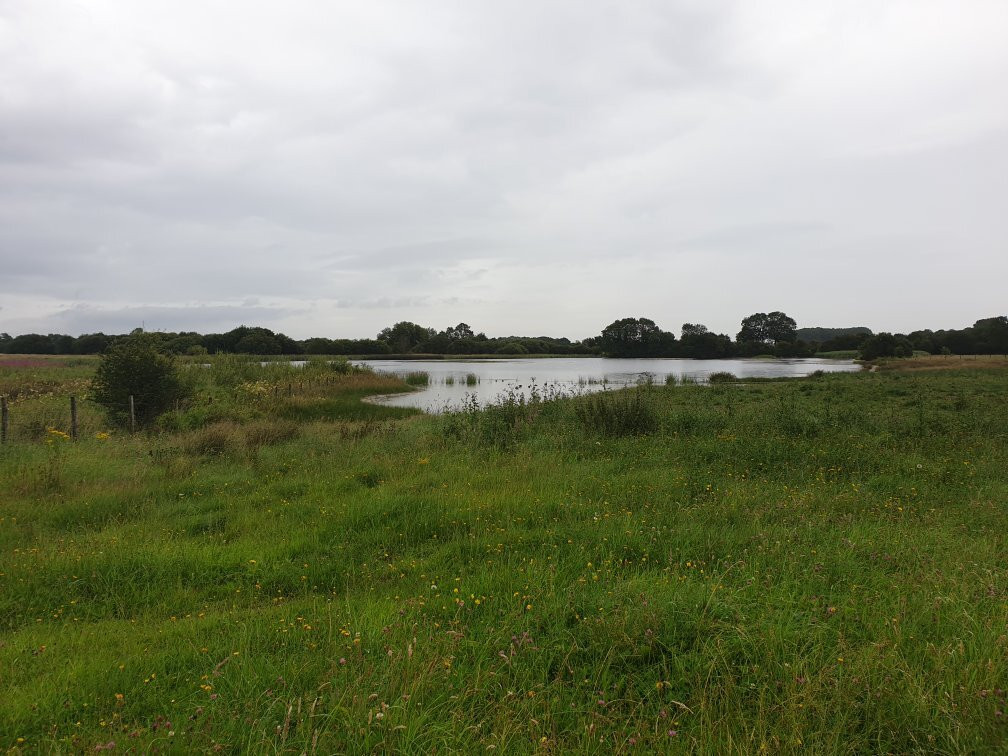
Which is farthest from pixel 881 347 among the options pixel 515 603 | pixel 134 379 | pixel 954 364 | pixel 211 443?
pixel 515 603

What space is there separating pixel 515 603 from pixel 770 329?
171405 millimetres

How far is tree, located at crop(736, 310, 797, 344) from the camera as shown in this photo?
15200 cm

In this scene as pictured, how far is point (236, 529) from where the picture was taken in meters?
6.10

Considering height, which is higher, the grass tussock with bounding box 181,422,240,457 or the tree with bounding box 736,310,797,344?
the tree with bounding box 736,310,797,344

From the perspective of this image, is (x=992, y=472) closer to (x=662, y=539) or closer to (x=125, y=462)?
(x=662, y=539)

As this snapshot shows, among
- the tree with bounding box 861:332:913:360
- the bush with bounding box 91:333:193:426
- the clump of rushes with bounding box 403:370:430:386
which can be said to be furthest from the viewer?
the tree with bounding box 861:332:913:360

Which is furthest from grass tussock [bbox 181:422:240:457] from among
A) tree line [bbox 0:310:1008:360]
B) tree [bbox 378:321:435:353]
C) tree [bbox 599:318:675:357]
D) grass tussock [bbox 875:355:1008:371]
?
tree [bbox 599:318:675:357]

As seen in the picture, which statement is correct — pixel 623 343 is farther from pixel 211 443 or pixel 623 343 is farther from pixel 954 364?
pixel 211 443

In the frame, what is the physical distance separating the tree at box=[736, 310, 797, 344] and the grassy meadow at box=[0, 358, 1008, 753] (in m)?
157

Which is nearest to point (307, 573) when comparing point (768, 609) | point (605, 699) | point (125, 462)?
point (605, 699)

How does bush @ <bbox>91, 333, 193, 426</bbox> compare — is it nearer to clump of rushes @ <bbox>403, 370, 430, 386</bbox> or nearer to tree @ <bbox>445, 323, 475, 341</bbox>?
clump of rushes @ <bbox>403, 370, 430, 386</bbox>

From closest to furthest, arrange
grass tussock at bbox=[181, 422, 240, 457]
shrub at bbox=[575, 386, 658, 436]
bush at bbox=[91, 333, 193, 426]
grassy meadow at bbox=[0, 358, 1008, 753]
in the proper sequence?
grassy meadow at bbox=[0, 358, 1008, 753] < grass tussock at bbox=[181, 422, 240, 457] < shrub at bbox=[575, 386, 658, 436] < bush at bbox=[91, 333, 193, 426]

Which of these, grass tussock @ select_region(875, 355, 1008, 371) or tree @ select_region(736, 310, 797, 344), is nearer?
grass tussock @ select_region(875, 355, 1008, 371)

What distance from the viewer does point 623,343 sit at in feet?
463
